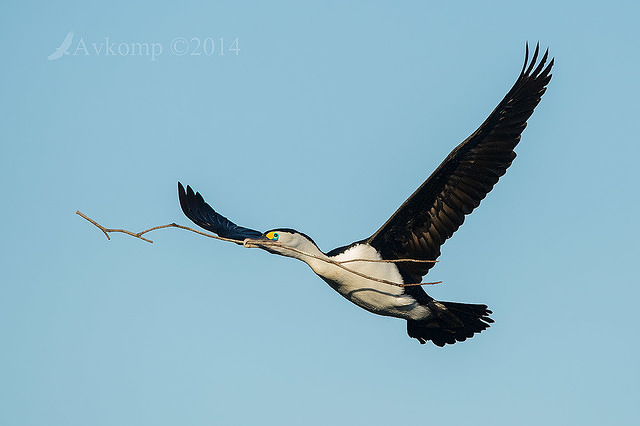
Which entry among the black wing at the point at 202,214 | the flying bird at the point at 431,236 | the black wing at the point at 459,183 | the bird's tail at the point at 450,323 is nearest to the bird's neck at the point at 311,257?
the flying bird at the point at 431,236

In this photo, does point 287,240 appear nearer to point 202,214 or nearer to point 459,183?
point 459,183

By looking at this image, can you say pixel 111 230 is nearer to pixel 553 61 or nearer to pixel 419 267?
pixel 419 267

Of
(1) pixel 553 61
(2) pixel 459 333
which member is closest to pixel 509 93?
(1) pixel 553 61

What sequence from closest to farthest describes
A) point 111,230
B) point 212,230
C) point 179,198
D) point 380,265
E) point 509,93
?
point 111,230 < point 509,93 < point 380,265 < point 212,230 < point 179,198

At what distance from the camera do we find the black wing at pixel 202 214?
11.5 meters

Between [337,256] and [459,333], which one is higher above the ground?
[337,256]

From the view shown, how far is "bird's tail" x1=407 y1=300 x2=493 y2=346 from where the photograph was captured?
967 cm

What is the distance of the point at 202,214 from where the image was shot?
38.9ft

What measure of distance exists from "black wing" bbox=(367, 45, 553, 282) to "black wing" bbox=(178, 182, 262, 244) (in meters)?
2.68

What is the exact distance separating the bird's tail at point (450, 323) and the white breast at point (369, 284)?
0.91 feet

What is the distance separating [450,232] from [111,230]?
4.42m

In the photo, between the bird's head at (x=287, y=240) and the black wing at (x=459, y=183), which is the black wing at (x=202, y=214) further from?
the black wing at (x=459, y=183)

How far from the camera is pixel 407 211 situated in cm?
925

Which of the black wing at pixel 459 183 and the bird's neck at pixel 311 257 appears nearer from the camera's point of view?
the black wing at pixel 459 183
